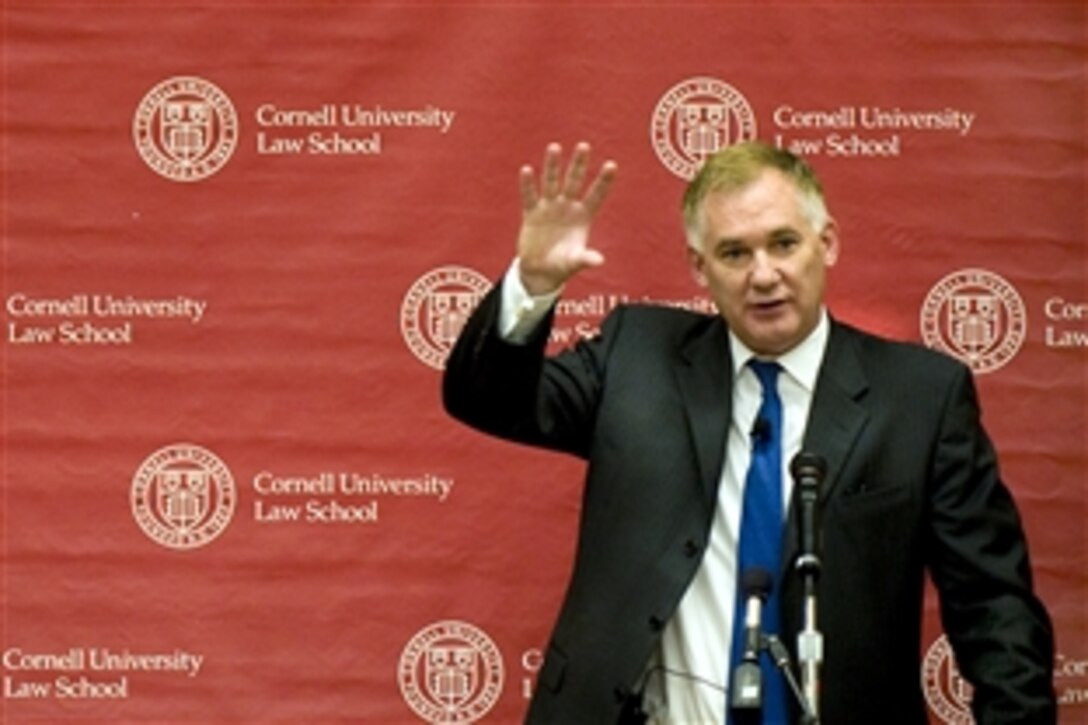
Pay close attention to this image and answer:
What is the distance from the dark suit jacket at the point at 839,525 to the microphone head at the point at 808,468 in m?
0.27

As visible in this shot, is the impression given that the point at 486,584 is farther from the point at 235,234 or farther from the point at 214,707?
the point at 235,234

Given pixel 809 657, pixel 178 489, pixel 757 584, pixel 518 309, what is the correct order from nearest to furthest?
pixel 809 657
pixel 757 584
pixel 518 309
pixel 178 489

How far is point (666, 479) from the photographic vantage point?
3514 mm

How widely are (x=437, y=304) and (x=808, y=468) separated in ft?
4.93

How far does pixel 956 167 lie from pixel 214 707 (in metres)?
2.06

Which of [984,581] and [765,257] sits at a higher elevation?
[765,257]

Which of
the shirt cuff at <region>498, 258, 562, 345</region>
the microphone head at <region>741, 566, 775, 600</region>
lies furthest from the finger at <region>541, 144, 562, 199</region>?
the microphone head at <region>741, 566, 775, 600</region>

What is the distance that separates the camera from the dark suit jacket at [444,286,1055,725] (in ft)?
11.0

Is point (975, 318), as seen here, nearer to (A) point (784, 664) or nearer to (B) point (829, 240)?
(B) point (829, 240)

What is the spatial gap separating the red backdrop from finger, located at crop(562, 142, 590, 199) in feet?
3.35

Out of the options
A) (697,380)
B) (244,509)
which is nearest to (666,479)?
(697,380)

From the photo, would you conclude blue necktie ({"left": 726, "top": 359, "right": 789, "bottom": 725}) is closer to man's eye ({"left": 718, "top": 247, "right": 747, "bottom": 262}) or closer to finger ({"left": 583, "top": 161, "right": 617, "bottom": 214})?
man's eye ({"left": 718, "top": 247, "right": 747, "bottom": 262})

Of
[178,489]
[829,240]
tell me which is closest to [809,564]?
[829,240]

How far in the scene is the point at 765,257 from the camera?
3.44 m
